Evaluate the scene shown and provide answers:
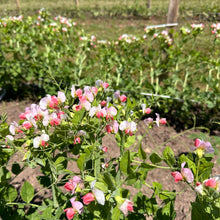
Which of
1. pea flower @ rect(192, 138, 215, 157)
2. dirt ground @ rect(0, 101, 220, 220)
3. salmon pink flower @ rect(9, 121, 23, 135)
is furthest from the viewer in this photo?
dirt ground @ rect(0, 101, 220, 220)

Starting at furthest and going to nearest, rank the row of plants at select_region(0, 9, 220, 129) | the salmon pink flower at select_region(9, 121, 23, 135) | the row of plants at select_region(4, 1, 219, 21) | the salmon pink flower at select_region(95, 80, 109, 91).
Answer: the row of plants at select_region(4, 1, 219, 21) < the row of plants at select_region(0, 9, 220, 129) < the salmon pink flower at select_region(95, 80, 109, 91) < the salmon pink flower at select_region(9, 121, 23, 135)

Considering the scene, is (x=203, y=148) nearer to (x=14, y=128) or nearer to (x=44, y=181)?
(x=14, y=128)

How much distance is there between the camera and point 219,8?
A: 3289 millimetres

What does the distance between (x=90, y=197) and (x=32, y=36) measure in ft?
8.73

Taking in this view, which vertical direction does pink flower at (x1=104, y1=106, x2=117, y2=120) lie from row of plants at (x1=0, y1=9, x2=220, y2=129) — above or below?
above

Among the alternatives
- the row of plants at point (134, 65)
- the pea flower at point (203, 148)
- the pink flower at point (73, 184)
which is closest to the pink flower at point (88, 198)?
the pink flower at point (73, 184)

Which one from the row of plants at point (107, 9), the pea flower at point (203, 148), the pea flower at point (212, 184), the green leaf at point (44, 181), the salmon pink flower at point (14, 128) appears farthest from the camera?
the row of plants at point (107, 9)

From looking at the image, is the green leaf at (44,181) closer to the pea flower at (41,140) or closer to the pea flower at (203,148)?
the pea flower at (41,140)

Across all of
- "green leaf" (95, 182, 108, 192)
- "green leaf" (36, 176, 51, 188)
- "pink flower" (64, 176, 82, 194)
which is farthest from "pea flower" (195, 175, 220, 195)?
"green leaf" (36, 176, 51, 188)

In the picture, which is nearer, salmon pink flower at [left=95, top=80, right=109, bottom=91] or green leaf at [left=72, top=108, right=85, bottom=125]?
green leaf at [left=72, top=108, right=85, bottom=125]

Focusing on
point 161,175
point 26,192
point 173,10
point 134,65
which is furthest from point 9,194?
point 173,10

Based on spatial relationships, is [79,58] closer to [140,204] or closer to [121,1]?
[140,204]

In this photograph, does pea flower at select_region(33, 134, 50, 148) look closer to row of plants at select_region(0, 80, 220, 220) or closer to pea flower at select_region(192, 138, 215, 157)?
row of plants at select_region(0, 80, 220, 220)

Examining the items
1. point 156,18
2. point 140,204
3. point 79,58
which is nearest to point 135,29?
point 156,18
